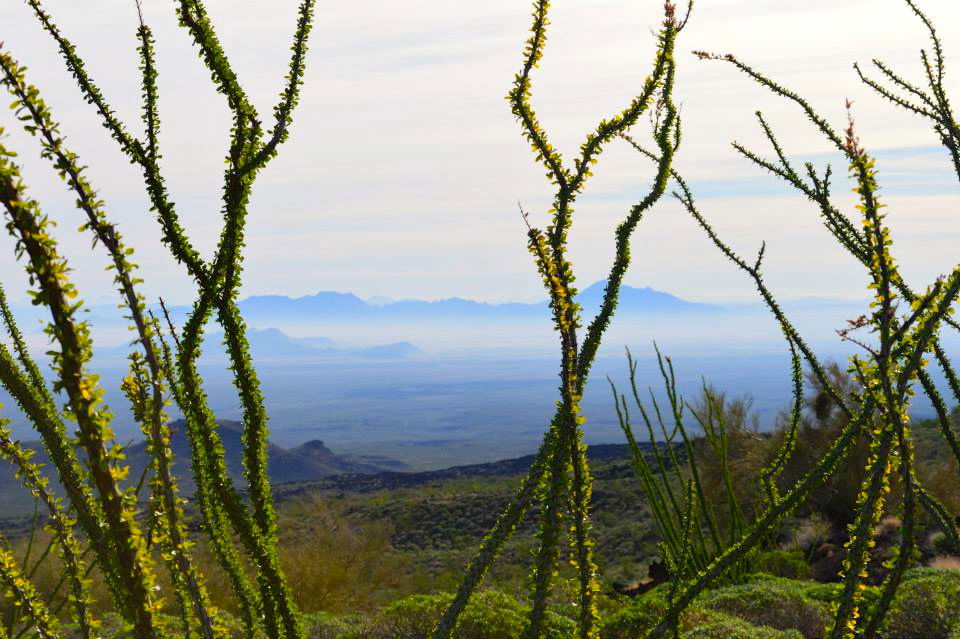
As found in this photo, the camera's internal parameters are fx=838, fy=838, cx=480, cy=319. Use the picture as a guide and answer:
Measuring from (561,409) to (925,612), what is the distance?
16.3 feet

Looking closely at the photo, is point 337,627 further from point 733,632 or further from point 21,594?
point 21,594

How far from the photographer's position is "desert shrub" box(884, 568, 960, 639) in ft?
19.9

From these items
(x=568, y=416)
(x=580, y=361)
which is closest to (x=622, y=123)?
(x=580, y=361)

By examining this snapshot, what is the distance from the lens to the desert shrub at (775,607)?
256 inches

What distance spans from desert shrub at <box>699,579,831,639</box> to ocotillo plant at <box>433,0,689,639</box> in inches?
163

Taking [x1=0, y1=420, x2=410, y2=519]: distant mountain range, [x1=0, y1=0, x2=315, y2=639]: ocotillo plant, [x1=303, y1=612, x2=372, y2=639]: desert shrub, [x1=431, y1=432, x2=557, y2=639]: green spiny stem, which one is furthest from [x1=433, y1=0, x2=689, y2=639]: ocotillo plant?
[x1=0, y1=420, x2=410, y2=519]: distant mountain range

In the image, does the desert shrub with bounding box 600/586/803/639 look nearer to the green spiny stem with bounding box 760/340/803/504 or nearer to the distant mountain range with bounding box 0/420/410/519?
the green spiny stem with bounding box 760/340/803/504

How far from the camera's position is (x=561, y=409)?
8.92 ft

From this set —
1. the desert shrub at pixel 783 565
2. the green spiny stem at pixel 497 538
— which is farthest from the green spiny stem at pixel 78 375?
the desert shrub at pixel 783 565

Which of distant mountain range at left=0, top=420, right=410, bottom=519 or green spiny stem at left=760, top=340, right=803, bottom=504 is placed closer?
green spiny stem at left=760, top=340, right=803, bottom=504

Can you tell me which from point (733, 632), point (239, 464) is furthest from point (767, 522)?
point (239, 464)

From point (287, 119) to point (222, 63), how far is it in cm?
28

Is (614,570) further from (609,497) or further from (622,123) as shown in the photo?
(622,123)

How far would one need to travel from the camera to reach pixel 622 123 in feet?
10.1
